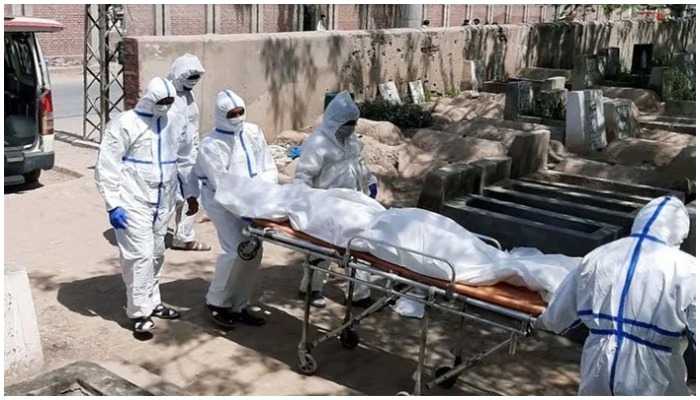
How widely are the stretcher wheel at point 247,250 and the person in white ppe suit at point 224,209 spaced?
35 mm

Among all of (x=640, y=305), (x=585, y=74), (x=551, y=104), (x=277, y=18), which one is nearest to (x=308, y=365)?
(x=640, y=305)

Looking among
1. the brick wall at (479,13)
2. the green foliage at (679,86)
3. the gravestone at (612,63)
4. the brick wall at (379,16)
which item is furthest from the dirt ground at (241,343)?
the brick wall at (479,13)

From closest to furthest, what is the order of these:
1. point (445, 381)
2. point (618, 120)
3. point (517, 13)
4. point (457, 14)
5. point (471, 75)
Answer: point (445, 381) < point (618, 120) < point (471, 75) < point (457, 14) < point (517, 13)

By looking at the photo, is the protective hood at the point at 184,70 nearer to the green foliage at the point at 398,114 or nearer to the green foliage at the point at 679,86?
the green foliage at the point at 398,114

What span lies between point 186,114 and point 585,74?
28.0ft

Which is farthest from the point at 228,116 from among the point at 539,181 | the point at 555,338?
the point at 539,181

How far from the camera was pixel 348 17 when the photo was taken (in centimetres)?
2734

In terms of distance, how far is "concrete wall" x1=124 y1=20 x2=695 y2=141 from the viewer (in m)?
9.12

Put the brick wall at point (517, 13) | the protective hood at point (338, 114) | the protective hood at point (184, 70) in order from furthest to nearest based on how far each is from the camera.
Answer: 1. the brick wall at point (517, 13)
2. the protective hood at point (184, 70)
3. the protective hood at point (338, 114)

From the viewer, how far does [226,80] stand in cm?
957

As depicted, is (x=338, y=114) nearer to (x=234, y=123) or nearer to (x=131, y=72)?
(x=234, y=123)

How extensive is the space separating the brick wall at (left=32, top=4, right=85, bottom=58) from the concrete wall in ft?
36.5

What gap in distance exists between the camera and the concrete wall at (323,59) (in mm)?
9117

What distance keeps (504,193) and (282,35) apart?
14.4 ft
